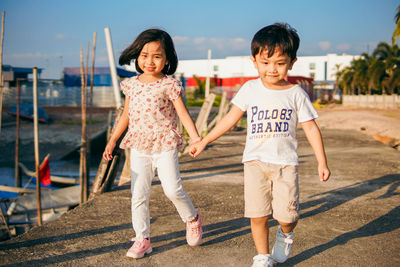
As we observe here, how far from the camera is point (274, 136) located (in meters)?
2.67

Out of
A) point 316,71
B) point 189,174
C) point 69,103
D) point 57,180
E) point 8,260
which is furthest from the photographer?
point 316,71

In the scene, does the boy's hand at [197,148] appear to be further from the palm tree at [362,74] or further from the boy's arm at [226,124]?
the palm tree at [362,74]

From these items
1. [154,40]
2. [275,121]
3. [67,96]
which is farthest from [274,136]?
[67,96]

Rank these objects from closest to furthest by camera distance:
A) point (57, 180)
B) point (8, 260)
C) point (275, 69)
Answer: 1. point (275, 69)
2. point (8, 260)
3. point (57, 180)

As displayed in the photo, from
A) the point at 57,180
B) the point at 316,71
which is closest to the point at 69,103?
the point at 57,180

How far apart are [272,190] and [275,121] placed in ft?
1.46

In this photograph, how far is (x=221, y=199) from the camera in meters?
4.65

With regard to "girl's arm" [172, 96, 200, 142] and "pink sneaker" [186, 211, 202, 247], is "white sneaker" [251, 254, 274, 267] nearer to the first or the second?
"pink sneaker" [186, 211, 202, 247]

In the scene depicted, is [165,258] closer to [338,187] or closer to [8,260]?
[8,260]

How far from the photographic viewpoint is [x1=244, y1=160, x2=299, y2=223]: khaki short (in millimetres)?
2666

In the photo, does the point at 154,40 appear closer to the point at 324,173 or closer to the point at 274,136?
the point at 274,136

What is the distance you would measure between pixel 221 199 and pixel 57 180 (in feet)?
32.0

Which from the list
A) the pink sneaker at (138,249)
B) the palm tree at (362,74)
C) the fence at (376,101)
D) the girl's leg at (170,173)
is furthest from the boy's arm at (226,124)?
the palm tree at (362,74)

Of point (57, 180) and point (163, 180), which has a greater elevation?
point (163, 180)
